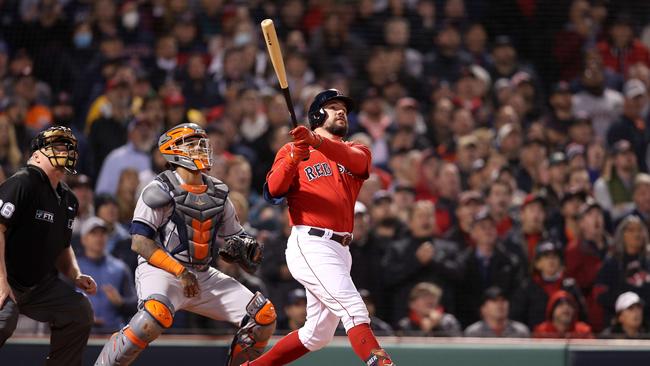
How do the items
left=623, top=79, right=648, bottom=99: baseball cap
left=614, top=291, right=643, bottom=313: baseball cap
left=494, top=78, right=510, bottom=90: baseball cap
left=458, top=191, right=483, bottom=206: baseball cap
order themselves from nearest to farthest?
left=614, top=291, right=643, bottom=313: baseball cap < left=458, top=191, right=483, bottom=206: baseball cap < left=623, top=79, right=648, bottom=99: baseball cap < left=494, top=78, right=510, bottom=90: baseball cap

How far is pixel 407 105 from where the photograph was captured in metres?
10.5

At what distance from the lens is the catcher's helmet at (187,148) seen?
5.87 metres

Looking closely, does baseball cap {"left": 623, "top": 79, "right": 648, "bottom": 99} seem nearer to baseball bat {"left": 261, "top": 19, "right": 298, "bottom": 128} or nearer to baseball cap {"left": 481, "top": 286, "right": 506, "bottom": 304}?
baseball cap {"left": 481, "top": 286, "right": 506, "bottom": 304}

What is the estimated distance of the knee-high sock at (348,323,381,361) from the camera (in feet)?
18.3

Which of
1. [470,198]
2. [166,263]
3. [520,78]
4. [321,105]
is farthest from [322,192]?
[520,78]

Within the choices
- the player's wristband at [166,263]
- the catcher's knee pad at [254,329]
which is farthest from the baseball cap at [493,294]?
the player's wristband at [166,263]

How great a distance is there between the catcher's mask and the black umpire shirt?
0.11 meters

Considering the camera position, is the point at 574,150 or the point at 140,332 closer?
the point at 140,332

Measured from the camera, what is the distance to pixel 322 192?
594cm

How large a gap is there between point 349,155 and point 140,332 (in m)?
1.37

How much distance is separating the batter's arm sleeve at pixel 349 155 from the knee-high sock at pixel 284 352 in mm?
926

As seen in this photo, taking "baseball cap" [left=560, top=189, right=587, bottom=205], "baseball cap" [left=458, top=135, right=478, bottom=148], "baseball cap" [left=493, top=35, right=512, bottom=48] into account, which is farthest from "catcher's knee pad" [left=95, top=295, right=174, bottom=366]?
"baseball cap" [left=493, top=35, right=512, bottom=48]

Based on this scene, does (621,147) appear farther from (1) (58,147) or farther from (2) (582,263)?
(1) (58,147)

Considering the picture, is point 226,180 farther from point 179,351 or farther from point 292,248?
point 292,248
